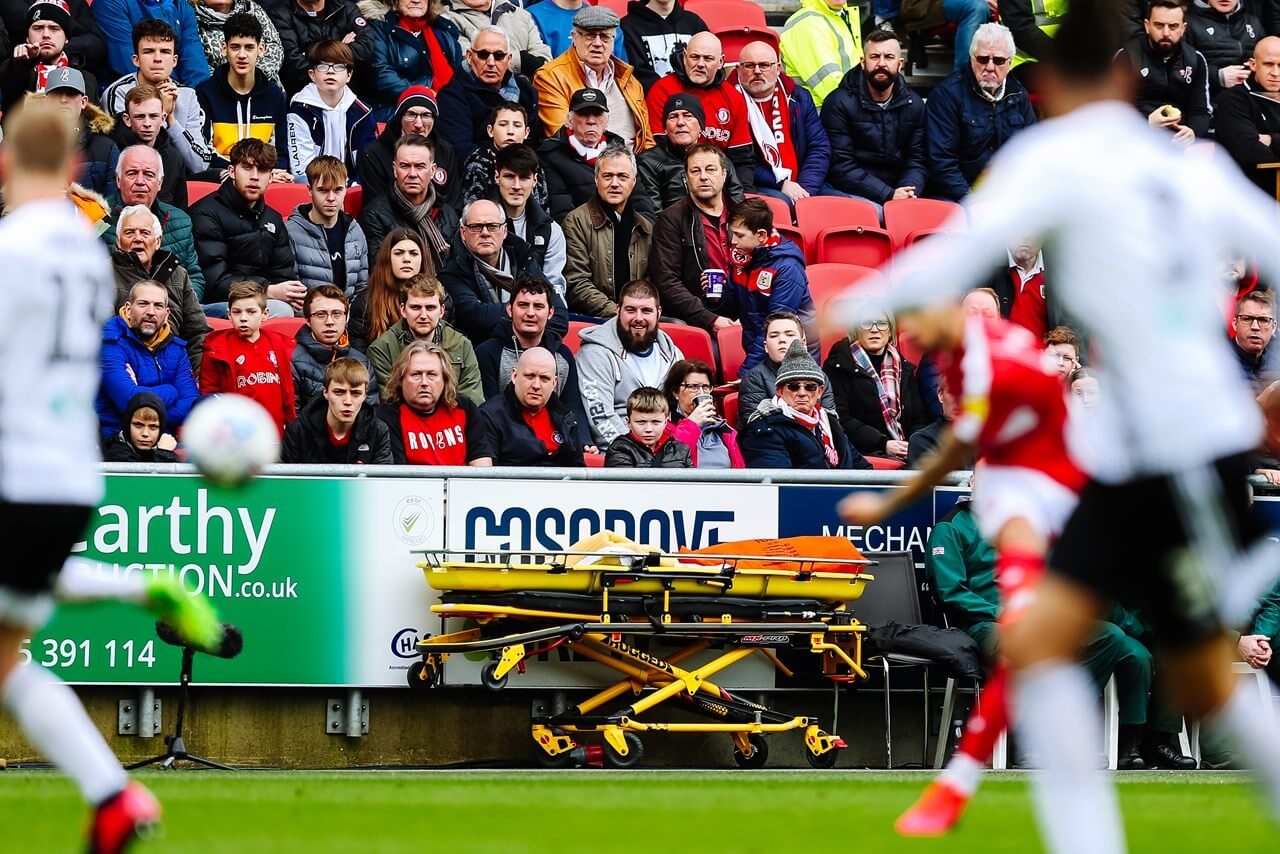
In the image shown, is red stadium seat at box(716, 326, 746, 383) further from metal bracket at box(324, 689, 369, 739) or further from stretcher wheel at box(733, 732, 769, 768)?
metal bracket at box(324, 689, 369, 739)

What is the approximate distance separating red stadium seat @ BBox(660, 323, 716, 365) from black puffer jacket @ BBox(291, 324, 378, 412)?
248 centimetres

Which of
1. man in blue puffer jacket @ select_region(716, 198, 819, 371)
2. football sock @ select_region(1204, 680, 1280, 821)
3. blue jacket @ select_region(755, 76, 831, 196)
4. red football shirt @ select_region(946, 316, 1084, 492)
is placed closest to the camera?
football sock @ select_region(1204, 680, 1280, 821)

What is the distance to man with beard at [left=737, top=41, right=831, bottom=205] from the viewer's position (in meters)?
17.6

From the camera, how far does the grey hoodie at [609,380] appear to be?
1431cm

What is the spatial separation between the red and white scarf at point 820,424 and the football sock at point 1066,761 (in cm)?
826

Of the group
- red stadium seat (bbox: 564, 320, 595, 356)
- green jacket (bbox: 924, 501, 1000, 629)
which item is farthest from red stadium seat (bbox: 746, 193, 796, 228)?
green jacket (bbox: 924, 501, 1000, 629)

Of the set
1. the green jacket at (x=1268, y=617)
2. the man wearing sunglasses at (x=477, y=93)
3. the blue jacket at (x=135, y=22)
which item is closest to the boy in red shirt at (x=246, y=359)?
the man wearing sunglasses at (x=477, y=93)

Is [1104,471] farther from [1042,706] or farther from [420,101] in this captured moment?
[420,101]

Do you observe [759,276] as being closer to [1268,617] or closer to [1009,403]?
[1268,617]

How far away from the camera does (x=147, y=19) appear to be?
15.6 meters

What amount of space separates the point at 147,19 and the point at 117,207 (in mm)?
1883

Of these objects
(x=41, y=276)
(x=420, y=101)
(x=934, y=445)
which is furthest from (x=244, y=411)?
(x=420, y=101)

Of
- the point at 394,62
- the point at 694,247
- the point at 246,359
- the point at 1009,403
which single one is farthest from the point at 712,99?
the point at 1009,403

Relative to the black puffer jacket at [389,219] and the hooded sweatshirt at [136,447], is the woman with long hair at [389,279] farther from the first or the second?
the hooded sweatshirt at [136,447]
